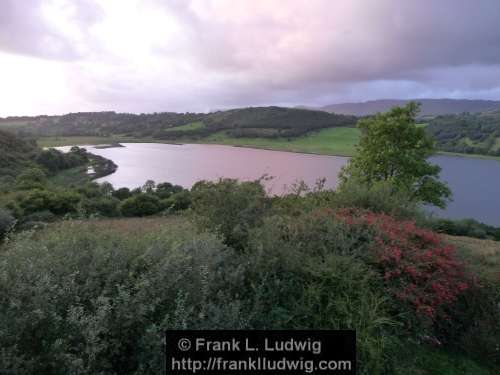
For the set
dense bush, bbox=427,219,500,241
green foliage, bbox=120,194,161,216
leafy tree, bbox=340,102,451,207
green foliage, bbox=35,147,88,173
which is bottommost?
dense bush, bbox=427,219,500,241

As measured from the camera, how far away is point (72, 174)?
124 ft

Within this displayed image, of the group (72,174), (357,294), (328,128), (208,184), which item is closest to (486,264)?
(357,294)

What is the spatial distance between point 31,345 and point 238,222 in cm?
281

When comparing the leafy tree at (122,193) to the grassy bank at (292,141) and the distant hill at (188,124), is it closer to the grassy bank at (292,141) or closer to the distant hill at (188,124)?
the grassy bank at (292,141)

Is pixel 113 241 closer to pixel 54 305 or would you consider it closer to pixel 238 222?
pixel 54 305

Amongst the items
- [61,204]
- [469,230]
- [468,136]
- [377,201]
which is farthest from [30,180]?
[468,136]

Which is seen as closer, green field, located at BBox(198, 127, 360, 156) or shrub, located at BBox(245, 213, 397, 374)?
shrub, located at BBox(245, 213, 397, 374)

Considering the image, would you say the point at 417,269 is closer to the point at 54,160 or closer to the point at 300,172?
the point at 300,172

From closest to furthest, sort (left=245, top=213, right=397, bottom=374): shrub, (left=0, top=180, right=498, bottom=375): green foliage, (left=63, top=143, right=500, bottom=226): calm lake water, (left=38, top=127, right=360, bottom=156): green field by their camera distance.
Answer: (left=0, top=180, right=498, bottom=375): green foliage → (left=245, top=213, right=397, bottom=374): shrub → (left=63, top=143, right=500, bottom=226): calm lake water → (left=38, top=127, right=360, bottom=156): green field

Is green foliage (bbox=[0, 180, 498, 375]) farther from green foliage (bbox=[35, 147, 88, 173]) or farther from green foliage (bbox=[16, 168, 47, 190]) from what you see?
green foliage (bbox=[35, 147, 88, 173])

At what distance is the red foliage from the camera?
12.9ft

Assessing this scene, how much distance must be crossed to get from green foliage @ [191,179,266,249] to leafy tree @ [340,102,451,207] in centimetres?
1127

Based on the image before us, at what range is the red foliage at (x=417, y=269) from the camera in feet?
12.9

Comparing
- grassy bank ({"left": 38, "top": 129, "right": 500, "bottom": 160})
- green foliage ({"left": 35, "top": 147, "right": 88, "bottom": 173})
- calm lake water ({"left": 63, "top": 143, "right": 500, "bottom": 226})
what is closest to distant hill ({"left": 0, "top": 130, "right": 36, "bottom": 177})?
green foliage ({"left": 35, "top": 147, "right": 88, "bottom": 173})
